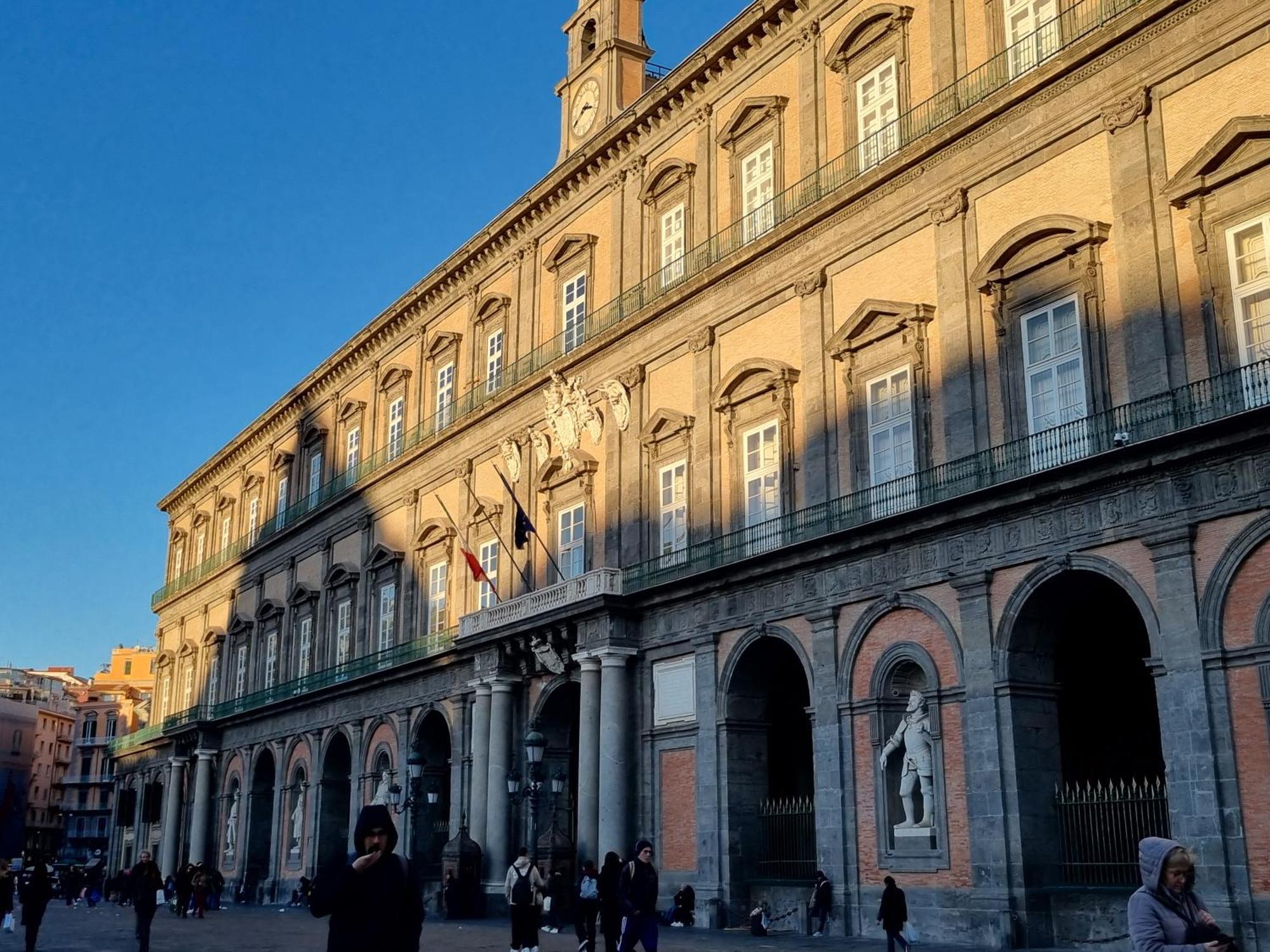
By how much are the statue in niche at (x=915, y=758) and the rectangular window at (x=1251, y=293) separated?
672 cm

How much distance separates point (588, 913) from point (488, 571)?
53.6ft

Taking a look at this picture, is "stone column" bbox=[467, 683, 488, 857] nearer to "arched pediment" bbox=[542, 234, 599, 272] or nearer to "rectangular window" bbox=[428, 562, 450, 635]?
"rectangular window" bbox=[428, 562, 450, 635]

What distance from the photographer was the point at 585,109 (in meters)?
37.2

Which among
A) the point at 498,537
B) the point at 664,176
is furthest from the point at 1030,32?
the point at 498,537

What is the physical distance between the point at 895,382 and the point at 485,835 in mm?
13934


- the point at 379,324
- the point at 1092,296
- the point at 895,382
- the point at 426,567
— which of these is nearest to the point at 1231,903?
the point at 1092,296

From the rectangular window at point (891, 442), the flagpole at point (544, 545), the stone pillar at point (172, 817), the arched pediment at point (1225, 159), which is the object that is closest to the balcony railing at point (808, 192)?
the arched pediment at point (1225, 159)

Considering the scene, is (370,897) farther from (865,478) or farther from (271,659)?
(271,659)

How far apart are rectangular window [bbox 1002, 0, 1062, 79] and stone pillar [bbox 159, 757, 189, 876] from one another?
1561 inches

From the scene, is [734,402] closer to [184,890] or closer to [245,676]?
[184,890]

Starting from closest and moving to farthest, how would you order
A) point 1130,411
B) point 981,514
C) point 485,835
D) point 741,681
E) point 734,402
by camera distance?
point 1130,411, point 981,514, point 741,681, point 734,402, point 485,835

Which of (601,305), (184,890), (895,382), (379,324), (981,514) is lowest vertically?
(184,890)

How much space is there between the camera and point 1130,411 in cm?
1941

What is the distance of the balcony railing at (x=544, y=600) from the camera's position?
28.6 m
